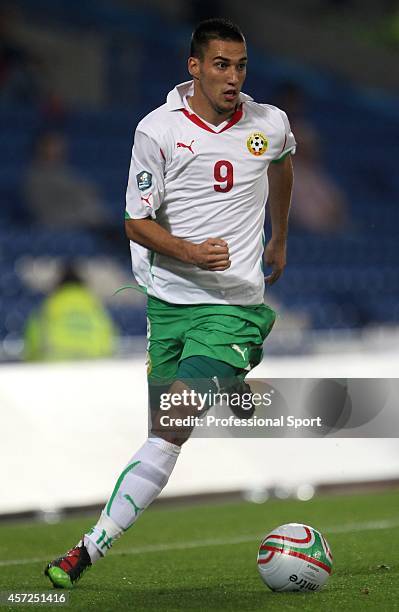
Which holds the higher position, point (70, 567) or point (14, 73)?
point (14, 73)

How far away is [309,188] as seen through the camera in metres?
17.0

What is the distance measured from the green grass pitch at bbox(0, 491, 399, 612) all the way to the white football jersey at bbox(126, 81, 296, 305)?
1.21m

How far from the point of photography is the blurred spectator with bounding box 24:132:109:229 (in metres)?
15.3

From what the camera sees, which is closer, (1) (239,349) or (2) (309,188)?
(1) (239,349)

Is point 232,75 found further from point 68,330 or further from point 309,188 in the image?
point 309,188

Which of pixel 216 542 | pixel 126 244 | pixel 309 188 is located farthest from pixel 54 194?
pixel 216 542

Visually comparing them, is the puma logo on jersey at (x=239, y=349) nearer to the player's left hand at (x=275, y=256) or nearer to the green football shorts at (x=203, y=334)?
the green football shorts at (x=203, y=334)

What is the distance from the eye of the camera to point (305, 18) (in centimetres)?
2188

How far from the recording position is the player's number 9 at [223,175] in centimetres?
560

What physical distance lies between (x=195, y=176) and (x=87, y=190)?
1059 cm

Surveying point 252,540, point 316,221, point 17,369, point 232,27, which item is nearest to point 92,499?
point 17,369

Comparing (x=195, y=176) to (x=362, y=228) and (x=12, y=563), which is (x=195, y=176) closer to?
(x=12, y=563)

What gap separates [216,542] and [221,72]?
9.90 ft

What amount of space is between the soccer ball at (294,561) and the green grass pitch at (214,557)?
0.16 feet
